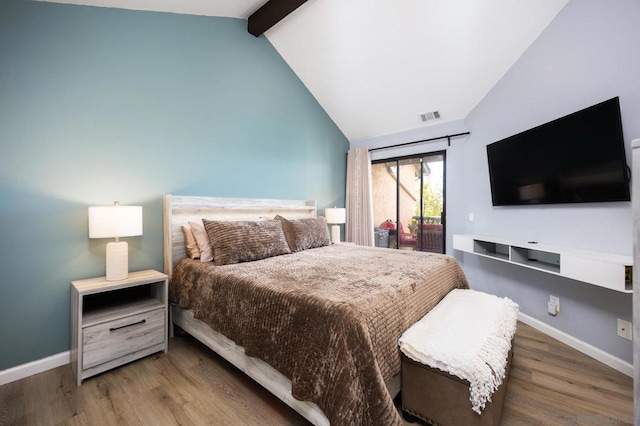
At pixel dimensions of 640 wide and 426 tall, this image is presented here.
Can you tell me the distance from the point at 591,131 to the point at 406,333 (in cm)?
215

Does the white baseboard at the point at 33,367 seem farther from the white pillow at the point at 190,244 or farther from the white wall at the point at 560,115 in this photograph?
the white wall at the point at 560,115

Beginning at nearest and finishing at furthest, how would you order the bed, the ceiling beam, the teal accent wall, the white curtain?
the bed, the teal accent wall, the ceiling beam, the white curtain

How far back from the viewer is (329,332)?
1.20m

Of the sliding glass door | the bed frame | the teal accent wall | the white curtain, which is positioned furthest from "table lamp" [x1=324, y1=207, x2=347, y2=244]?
the teal accent wall

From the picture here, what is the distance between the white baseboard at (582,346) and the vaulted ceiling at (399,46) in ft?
8.57

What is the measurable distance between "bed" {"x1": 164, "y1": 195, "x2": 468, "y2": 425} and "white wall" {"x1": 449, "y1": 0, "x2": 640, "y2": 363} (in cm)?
95

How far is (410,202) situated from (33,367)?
4.52 metres

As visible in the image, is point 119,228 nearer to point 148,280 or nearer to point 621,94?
point 148,280

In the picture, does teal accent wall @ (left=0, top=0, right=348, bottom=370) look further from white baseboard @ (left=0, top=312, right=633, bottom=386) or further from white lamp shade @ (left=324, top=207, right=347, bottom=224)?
white lamp shade @ (left=324, top=207, right=347, bottom=224)

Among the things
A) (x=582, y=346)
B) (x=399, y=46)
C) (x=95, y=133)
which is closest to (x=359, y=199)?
(x=399, y=46)

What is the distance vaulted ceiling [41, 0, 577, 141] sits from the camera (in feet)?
8.45

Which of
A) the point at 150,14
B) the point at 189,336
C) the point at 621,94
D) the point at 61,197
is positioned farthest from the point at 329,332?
the point at 150,14

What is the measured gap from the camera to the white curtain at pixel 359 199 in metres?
4.57

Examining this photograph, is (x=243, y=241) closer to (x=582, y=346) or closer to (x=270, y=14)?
(x=270, y=14)
